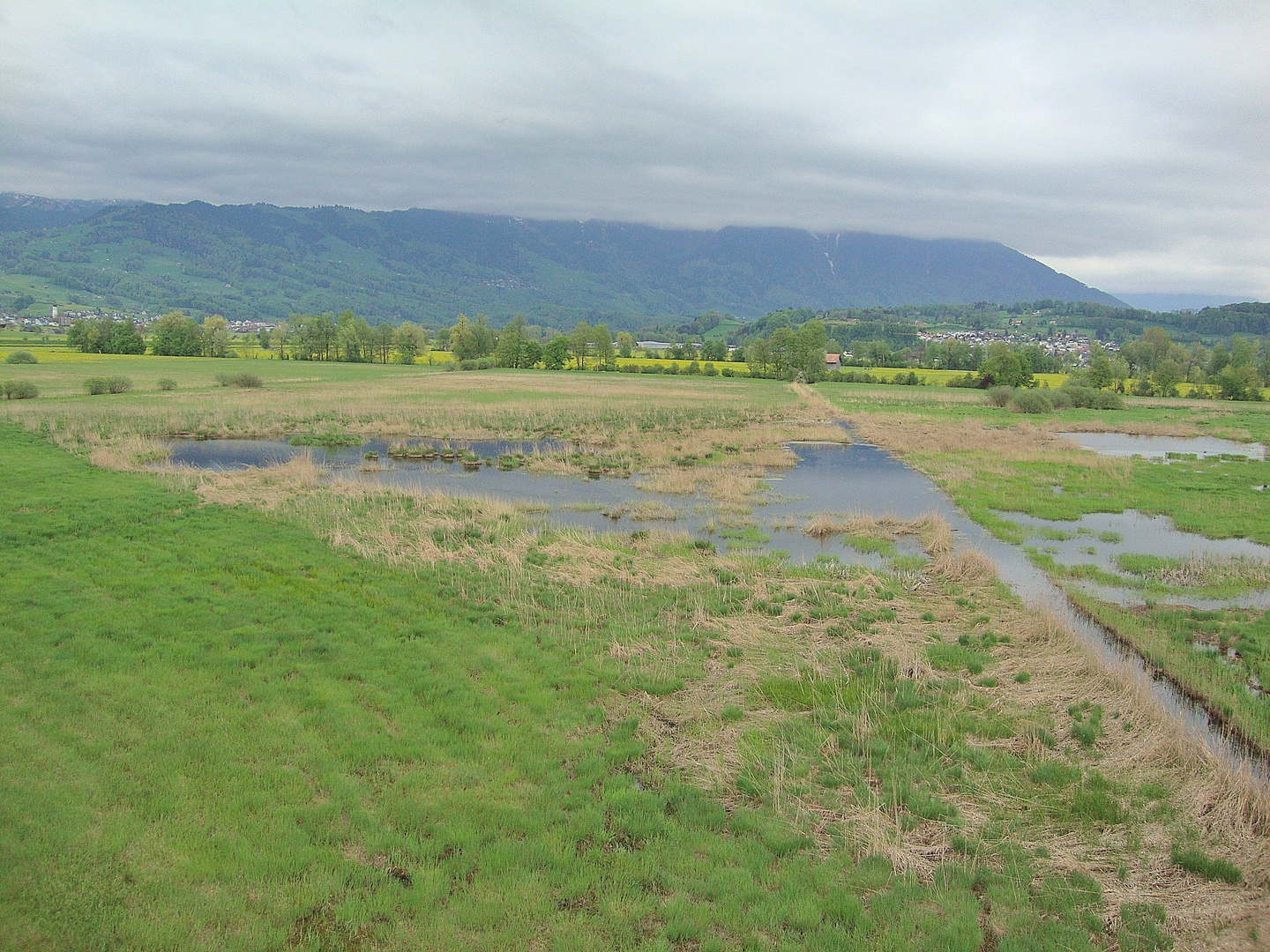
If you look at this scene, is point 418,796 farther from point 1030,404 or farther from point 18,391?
point 1030,404

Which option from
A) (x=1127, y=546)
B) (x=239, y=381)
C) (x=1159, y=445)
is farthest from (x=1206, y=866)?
(x=239, y=381)

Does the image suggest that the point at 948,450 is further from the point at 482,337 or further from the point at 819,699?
the point at 482,337

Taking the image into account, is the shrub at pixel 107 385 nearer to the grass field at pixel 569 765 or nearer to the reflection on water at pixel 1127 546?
the grass field at pixel 569 765

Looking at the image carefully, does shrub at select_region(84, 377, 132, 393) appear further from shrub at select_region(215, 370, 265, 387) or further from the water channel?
the water channel

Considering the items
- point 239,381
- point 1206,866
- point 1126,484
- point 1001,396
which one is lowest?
point 1206,866

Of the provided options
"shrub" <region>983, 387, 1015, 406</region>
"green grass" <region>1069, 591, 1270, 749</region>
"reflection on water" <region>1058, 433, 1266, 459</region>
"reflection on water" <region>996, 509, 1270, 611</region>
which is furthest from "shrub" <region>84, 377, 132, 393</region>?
"shrub" <region>983, 387, 1015, 406</region>

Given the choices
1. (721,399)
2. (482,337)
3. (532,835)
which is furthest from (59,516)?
(482,337)
